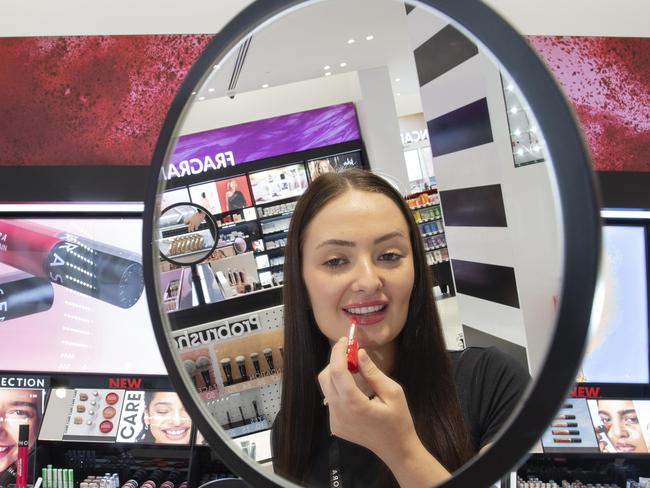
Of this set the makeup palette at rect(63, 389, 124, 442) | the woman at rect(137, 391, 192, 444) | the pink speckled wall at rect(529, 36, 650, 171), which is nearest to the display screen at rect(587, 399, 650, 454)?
the pink speckled wall at rect(529, 36, 650, 171)

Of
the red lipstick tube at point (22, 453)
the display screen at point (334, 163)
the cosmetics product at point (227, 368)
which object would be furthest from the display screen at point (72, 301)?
the display screen at point (334, 163)

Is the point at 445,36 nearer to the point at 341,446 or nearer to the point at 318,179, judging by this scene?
the point at 318,179

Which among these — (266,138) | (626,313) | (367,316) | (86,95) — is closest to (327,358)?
(367,316)

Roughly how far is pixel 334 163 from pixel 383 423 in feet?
1.18

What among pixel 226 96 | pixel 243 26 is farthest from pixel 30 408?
pixel 243 26

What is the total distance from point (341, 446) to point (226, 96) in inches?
16.4

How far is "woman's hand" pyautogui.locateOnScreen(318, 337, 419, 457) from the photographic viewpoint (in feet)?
1.17

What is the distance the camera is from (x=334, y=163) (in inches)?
24.9

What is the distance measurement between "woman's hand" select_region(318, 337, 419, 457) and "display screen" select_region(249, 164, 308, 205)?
1.01ft

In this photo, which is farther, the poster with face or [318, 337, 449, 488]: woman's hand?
the poster with face

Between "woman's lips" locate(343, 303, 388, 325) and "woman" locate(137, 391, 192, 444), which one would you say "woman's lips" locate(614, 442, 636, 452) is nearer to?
"woman" locate(137, 391, 192, 444)

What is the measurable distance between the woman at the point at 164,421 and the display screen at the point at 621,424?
66.2 inches

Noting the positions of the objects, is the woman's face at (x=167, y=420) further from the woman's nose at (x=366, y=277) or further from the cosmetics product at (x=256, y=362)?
the woman's nose at (x=366, y=277)

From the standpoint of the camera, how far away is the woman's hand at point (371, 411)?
14.0 inches
